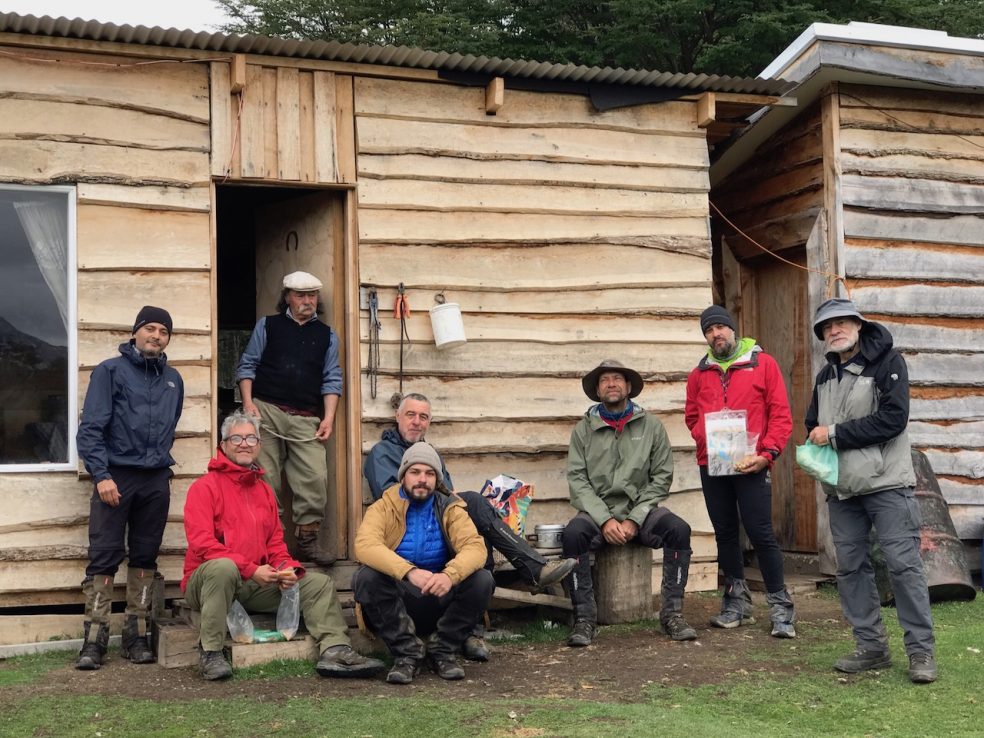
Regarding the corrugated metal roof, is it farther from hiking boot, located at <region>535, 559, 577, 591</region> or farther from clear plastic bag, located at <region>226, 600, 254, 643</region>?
clear plastic bag, located at <region>226, 600, 254, 643</region>

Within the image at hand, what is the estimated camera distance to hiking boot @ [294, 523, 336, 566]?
23.7 feet

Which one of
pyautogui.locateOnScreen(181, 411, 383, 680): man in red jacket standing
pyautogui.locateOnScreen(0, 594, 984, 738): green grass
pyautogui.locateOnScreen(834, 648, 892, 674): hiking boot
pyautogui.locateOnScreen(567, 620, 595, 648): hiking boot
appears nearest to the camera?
pyautogui.locateOnScreen(0, 594, 984, 738): green grass

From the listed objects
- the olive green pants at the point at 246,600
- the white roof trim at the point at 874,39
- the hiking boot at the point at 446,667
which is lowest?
the hiking boot at the point at 446,667

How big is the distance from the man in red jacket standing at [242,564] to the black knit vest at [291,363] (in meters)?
1.03

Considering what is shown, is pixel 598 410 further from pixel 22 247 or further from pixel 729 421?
pixel 22 247

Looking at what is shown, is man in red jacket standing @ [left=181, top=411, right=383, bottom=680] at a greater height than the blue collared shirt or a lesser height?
lesser

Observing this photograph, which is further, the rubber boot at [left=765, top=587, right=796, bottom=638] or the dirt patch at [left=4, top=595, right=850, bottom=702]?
the rubber boot at [left=765, top=587, right=796, bottom=638]

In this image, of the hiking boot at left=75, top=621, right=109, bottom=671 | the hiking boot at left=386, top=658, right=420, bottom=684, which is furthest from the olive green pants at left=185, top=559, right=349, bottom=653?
the hiking boot at left=75, top=621, right=109, bottom=671

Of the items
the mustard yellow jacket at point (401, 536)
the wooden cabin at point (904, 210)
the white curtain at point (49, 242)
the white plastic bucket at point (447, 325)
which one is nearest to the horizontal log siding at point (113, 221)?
the white curtain at point (49, 242)

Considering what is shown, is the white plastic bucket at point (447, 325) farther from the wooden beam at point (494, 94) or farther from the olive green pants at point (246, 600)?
the olive green pants at point (246, 600)

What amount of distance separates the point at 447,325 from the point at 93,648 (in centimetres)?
284

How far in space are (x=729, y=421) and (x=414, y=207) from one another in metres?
2.49

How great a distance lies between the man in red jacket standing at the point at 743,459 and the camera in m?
6.57

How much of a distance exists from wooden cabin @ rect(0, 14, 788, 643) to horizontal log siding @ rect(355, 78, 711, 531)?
15 mm
